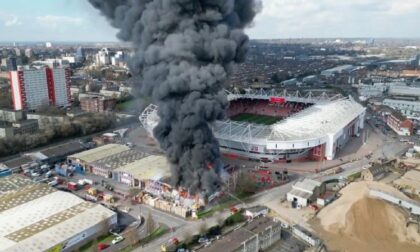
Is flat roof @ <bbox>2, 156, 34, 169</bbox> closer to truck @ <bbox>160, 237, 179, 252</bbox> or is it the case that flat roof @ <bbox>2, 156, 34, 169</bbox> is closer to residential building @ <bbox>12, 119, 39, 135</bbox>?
residential building @ <bbox>12, 119, 39, 135</bbox>

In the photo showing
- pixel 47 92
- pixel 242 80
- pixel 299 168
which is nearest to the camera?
pixel 299 168

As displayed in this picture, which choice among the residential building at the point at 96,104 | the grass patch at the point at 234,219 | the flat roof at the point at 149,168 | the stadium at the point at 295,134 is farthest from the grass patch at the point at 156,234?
the residential building at the point at 96,104

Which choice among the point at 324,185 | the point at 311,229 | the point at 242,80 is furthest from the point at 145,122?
the point at 242,80

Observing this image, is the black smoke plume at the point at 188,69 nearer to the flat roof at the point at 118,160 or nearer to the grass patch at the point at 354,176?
the flat roof at the point at 118,160

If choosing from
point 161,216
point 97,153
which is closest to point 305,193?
point 161,216

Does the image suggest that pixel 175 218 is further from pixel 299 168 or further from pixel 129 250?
pixel 299 168
